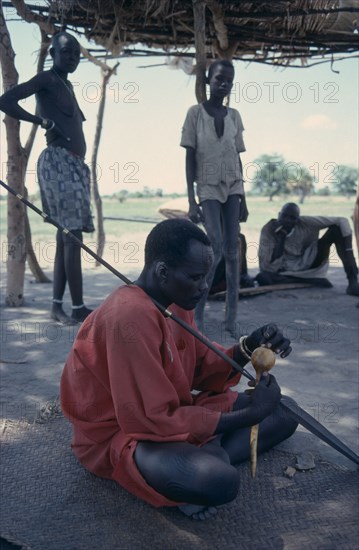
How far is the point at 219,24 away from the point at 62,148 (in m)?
1.93

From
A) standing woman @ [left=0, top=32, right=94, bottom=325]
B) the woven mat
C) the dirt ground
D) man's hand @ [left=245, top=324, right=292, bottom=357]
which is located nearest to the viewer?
the woven mat

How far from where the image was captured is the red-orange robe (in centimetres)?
192

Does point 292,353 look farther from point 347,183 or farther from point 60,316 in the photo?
point 347,183

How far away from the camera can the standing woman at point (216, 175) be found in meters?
4.17

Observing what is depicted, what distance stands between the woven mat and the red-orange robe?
9 cm

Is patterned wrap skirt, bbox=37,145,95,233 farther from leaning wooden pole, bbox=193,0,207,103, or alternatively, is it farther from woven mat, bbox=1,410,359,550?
woven mat, bbox=1,410,359,550

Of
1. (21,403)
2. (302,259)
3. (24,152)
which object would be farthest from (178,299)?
(302,259)

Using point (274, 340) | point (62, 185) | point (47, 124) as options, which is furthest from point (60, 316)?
point (274, 340)

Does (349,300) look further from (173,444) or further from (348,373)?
(173,444)

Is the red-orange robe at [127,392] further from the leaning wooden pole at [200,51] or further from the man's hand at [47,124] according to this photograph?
the leaning wooden pole at [200,51]

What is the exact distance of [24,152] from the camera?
5.09 metres

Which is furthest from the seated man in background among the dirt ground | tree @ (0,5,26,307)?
tree @ (0,5,26,307)

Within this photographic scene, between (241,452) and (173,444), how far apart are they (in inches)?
20.9

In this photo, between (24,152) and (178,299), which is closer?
(178,299)
